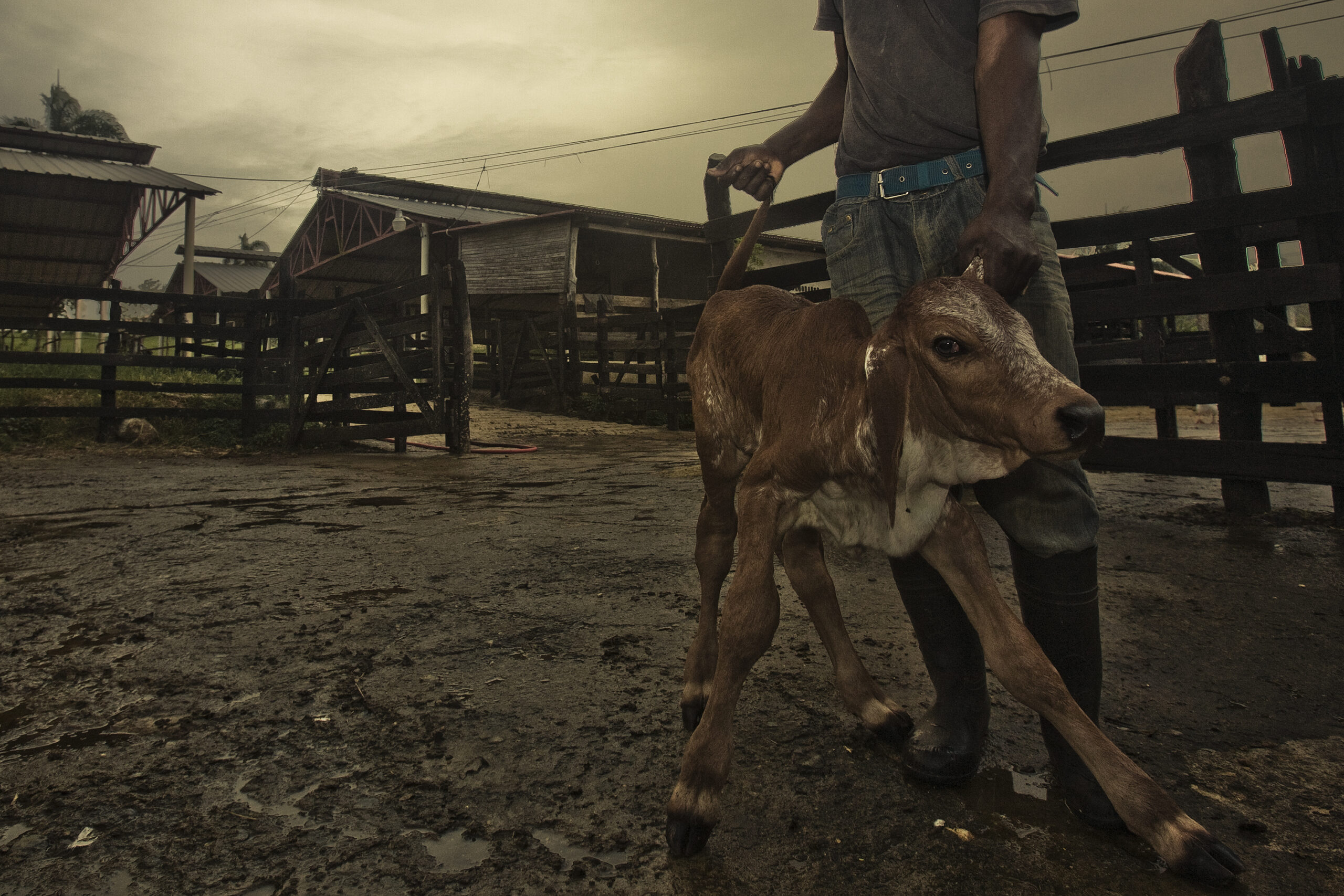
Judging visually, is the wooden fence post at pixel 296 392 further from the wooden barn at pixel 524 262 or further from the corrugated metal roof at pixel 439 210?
the corrugated metal roof at pixel 439 210

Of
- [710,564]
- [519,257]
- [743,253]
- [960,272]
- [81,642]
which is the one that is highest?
[519,257]

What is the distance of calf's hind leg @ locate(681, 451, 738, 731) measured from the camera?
1.84 m

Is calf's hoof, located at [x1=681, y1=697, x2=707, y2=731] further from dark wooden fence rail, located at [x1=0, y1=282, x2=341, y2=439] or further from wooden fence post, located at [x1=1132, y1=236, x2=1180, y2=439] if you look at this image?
dark wooden fence rail, located at [x1=0, y1=282, x2=341, y2=439]

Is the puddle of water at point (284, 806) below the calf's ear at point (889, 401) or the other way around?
below

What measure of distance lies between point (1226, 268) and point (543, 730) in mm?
4293

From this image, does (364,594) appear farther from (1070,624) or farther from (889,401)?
(1070,624)

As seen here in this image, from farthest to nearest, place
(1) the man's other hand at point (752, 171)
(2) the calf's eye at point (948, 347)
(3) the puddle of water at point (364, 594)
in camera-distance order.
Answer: (3) the puddle of water at point (364, 594) < (1) the man's other hand at point (752, 171) < (2) the calf's eye at point (948, 347)

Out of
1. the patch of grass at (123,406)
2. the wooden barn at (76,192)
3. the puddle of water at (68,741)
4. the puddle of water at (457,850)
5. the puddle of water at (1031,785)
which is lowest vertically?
the puddle of water at (1031,785)

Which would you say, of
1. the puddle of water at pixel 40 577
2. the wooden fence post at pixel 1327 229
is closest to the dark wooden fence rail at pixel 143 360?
the puddle of water at pixel 40 577

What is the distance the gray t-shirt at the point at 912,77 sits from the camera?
1682 millimetres

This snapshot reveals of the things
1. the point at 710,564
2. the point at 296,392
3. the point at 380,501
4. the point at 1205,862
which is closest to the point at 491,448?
the point at 296,392

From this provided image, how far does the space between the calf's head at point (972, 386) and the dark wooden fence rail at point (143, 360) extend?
9411 mm

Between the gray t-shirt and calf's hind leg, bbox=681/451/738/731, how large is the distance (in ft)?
2.80

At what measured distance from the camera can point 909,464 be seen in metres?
1.34
